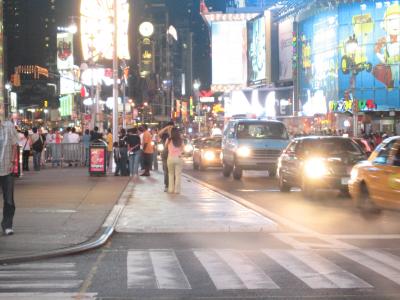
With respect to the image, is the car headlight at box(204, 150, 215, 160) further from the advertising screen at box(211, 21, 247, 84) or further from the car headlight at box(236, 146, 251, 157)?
the advertising screen at box(211, 21, 247, 84)

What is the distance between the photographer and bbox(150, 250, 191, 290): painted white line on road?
26.5 feet

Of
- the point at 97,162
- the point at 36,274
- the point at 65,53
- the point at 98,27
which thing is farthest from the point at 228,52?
the point at 36,274

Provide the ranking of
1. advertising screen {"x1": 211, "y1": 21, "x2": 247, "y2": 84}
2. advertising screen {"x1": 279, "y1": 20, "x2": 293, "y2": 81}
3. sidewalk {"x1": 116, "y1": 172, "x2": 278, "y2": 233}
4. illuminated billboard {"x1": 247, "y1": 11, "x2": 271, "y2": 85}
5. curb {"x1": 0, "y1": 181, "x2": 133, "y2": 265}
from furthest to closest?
1. advertising screen {"x1": 211, "y1": 21, "x2": 247, "y2": 84}
2. illuminated billboard {"x1": 247, "y1": 11, "x2": 271, "y2": 85}
3. advertising screen {"x1": 279, "y1": 20, "x2": 293, "y2": 81}
4. sidewalk {"x1": 116, "y1": 172, "x2": 278, "y2": 233}
5. curb {"x1": 0, "y1": 181, "x2": 133, "y2": 265}

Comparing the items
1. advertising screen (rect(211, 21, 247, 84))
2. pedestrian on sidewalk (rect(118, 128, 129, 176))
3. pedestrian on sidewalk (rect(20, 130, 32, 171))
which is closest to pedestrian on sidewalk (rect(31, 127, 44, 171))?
pedestrian on sidewalk (rect(20, 130, 32, 171))

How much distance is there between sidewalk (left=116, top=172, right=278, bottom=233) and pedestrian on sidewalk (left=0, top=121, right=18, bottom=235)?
187 cm

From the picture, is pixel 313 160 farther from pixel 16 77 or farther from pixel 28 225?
pixel 16 77

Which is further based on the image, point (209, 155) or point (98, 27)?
point (98, 27)

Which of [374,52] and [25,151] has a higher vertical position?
[374,52]

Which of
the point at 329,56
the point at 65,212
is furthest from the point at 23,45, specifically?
the point at 65,212

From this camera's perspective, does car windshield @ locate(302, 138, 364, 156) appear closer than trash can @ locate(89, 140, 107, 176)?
Yes

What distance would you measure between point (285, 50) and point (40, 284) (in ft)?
226

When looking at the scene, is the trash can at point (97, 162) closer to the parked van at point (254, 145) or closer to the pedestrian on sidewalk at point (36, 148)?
the parked van at point (254, 145)

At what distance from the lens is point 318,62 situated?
64.4 metres

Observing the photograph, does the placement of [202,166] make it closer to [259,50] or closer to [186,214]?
[186,214]
